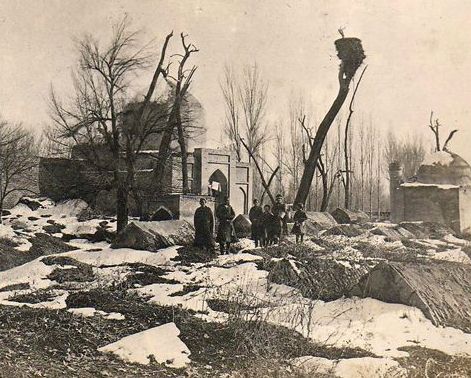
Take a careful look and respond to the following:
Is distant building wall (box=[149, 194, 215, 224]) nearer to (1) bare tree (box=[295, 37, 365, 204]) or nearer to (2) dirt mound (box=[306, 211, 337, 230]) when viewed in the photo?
(2) dirt mound (box=[306, 211, 337, 230])

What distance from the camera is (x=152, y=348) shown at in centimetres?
519

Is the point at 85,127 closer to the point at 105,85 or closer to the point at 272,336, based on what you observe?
the point at 105,85

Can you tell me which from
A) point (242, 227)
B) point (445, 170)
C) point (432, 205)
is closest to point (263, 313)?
point (242, 227)

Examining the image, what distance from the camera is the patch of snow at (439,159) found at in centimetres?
2448

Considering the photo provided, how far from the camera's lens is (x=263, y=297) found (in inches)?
292

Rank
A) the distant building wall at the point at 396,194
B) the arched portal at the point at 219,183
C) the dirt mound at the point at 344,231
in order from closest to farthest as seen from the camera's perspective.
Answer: the dirt mound at the point at 344,231 → the distant building wall at the point at 396,194 → the arched portal at the point at 219,183

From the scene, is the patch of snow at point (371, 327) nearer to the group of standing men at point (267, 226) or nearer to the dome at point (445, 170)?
the group of standing men at point (267, 226)

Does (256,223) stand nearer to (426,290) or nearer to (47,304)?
(426,290)

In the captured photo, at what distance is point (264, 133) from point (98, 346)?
22.7 m

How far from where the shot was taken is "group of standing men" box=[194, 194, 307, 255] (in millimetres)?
11992

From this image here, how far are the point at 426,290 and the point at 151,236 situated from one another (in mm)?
6802

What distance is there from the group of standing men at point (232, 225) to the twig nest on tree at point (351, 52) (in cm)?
438

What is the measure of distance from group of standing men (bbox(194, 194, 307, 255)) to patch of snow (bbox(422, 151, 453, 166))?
12482 mm

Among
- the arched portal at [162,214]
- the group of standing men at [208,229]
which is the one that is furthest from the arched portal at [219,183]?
the group of standing men at [208,229]
